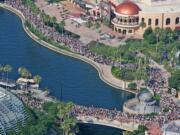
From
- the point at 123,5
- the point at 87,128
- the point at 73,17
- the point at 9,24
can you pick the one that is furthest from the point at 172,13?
the point at 87,128

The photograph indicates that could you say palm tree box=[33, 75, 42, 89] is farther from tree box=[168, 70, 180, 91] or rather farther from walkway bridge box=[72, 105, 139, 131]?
tree box=[168, 70, 180, 91]

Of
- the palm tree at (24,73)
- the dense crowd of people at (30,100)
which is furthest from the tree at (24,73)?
the dense crowd of people at (30,100)

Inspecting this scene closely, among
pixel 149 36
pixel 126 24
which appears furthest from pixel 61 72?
pixel 126 24

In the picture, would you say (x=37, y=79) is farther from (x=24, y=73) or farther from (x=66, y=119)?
(x=66, y=119)

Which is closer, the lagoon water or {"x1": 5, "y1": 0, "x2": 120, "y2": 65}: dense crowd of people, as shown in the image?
the lagoon water

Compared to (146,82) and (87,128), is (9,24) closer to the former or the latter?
(146,82)

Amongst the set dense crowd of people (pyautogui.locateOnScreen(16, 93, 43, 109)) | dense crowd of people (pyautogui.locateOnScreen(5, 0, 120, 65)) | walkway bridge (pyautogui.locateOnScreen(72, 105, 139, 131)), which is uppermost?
dense crowd of people (pyautogui.locateOnScreen(5, 0, 120, 65))

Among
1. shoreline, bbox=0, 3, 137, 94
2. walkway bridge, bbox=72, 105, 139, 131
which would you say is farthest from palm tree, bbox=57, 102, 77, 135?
shoreline, bbox=0, 3, 137, 94

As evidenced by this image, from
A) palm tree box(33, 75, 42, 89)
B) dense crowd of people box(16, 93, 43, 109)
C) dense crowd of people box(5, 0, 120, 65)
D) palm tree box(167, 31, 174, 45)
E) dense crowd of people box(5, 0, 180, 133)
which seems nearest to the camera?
dense crowd of people box(5, 0, 180, 133)

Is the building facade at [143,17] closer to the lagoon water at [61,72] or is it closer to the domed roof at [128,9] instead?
the domed roof at [128,9]
